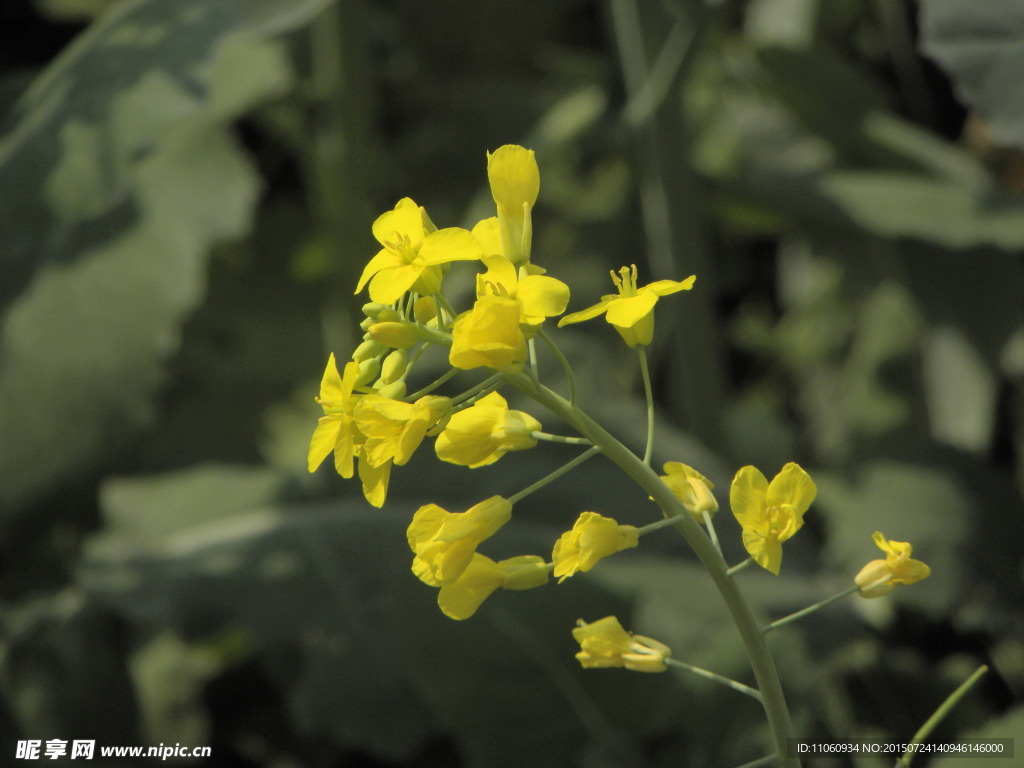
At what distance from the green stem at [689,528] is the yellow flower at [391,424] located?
0.09 ft

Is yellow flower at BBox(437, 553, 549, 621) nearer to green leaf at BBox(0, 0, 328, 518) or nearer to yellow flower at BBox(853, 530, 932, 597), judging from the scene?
yellow flower at BBox(853, 530, 932, 597)

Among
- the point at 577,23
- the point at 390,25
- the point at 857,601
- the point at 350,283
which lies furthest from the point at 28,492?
the point at 577,23

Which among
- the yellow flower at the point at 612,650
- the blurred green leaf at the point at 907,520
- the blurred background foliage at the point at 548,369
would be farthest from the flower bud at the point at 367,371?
the blurred green leaf at the point at 907,520

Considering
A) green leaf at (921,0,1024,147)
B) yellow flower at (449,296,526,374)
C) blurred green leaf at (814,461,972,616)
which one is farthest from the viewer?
blurred green leaf at (814,461,972,616)

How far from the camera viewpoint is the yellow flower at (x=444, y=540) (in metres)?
0.29

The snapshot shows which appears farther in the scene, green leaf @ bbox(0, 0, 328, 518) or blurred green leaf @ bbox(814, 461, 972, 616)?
blurred green leaf @ bbox(814, 461, 972, 616)

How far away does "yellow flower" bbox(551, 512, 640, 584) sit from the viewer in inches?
11.3

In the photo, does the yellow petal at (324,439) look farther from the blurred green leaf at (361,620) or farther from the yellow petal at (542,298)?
the blurred green leaf at (361,620)

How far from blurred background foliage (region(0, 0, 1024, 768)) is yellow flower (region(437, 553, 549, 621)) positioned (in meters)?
0.30

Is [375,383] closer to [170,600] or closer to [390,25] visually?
[170,600]

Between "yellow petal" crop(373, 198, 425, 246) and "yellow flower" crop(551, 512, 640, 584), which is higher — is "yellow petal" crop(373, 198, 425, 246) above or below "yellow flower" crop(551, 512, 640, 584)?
above

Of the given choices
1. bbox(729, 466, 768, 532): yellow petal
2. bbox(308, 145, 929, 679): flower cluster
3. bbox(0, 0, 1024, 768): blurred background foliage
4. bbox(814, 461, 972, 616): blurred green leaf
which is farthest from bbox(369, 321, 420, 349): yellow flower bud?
bbox(814, 461, 972, 616): blurred green leaf

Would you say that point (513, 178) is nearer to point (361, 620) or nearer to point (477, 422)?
point (477, 422)

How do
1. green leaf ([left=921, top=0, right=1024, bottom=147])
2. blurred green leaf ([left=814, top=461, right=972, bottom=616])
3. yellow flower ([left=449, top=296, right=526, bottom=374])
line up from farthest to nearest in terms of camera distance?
blurred green leaf ([left=814, top=461, right=972, bottom=616]), green leaf ([left=921, top=0, right=1024, bottom=147]), yellow flower ([left=449, top=296, right=526, bottom=374])
